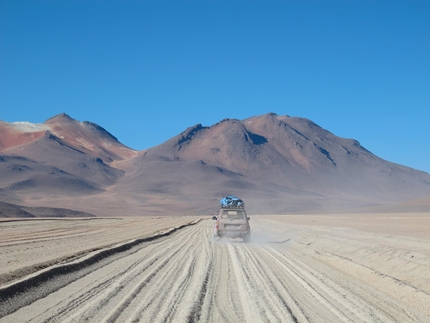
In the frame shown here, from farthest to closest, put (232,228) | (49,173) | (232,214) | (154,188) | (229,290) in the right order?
(154,188) < (49,173) < (232,214) < (232,228) < (229,290)

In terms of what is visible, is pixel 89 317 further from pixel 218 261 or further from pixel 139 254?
pixel 139 254

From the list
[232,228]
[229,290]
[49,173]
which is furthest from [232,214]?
[49,173]

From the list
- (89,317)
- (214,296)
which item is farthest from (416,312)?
(89,317)

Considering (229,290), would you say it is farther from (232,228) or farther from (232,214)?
(232,214)

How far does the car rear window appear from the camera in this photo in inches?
1013

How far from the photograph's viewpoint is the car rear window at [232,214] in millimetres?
25719

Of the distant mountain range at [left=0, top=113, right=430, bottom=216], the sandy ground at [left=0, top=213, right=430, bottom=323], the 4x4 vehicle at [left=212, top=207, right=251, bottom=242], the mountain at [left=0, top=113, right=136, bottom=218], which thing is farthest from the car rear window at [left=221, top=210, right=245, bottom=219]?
the mountain at [left=0, top=113, right=136, bottom=218]

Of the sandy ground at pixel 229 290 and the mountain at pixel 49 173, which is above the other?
the mountain at pixel 49 173

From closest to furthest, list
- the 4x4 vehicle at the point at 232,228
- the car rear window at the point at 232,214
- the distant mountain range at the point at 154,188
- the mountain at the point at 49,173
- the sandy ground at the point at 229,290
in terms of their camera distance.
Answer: the sandy ground at the point at 229,290, the 4x4 vehicle at the point at 232,228, the car rear window at the point at 232,214, the distant mountain range at the point at 154,188, the mountain at the point at 49,173

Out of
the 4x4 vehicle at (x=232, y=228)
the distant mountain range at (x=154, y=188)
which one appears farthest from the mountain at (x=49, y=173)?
the 4x4 vehicle at (x=232, y=228)

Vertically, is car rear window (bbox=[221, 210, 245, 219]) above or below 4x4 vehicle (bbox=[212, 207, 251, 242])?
above

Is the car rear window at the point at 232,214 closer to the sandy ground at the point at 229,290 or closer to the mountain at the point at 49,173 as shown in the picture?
the sandy ground at the point at 229,290

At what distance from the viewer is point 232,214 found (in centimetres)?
2594

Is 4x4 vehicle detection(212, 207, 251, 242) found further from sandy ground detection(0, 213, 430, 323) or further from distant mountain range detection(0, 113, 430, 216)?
distant mountain range detection(0, 113, 430, 216)
